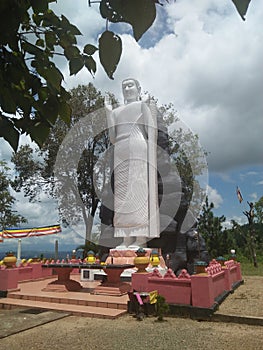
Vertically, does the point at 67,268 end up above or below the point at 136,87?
below

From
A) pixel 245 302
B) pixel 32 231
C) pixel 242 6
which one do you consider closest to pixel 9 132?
pixel 242 6

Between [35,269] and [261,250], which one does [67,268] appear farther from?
[261,250]

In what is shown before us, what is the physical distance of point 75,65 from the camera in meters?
1.35

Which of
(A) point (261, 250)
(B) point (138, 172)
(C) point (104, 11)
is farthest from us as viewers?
(A) point (261, 250)

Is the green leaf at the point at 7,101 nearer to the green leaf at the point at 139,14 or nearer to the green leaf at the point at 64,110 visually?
the green leaf at the point at 64,110

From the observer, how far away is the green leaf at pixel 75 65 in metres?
1.34

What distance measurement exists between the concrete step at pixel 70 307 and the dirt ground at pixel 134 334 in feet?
0.55

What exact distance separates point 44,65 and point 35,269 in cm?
1113

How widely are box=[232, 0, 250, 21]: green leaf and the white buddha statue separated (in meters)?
11.1

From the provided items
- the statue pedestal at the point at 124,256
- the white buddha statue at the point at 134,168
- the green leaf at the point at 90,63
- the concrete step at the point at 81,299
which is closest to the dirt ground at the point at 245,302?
the concrete step at the point at 81,299

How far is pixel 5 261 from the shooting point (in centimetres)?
897

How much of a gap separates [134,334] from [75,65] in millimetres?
4518

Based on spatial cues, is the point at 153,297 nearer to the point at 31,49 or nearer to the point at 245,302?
the point at 245,302

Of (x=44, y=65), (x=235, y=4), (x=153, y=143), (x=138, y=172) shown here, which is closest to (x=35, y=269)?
(x=138, y=172)
